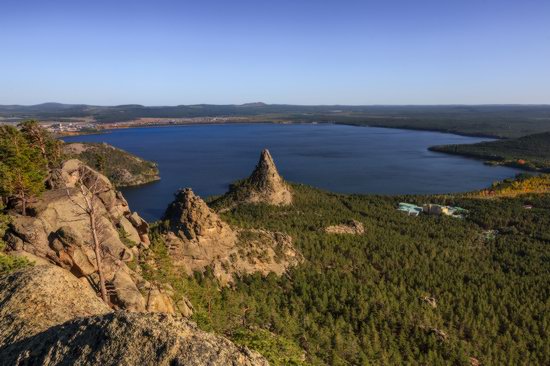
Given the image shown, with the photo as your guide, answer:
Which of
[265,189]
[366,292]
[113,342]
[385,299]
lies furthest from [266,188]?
[113,342]

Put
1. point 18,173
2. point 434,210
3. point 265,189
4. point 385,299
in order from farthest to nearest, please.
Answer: point 434,210 < point 265,189 < point 385,299 < point 18,173

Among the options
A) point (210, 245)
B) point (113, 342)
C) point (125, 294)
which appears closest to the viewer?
point (113, 342)

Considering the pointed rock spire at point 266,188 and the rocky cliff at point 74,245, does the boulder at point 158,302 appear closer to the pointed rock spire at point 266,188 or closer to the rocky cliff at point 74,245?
the rocky cliff at point 74,245

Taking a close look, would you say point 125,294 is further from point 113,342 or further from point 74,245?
point 113,342

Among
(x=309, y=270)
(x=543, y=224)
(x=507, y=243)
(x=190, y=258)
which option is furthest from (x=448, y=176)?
(x=190, y=258)

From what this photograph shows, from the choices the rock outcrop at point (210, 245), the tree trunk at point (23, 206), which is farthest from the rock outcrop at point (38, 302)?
the rock outcrop at point (210, 245)
